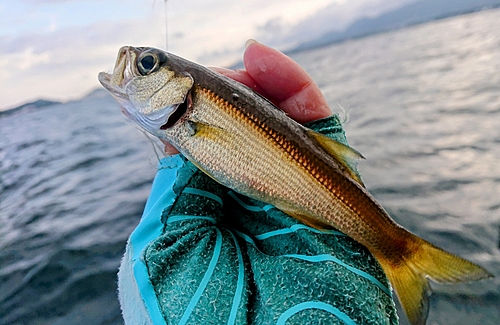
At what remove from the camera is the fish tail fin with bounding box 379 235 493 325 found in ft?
5.61

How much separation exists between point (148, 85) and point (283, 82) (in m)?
0.97

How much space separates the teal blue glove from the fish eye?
687mm

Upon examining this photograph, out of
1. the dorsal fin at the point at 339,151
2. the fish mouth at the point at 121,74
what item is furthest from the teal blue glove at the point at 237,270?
the fish mouth at the point at 121,74

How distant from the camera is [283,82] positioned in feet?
8.46

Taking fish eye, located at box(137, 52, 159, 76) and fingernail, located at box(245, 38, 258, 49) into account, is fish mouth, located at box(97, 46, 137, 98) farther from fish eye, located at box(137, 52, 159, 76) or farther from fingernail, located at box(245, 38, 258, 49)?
fingernail, located at box(245, 38, 258, 49)

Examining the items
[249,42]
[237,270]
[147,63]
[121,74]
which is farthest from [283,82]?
[237,270]

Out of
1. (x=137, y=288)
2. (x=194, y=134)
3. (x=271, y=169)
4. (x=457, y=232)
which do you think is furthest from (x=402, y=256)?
(x=457, y=232)

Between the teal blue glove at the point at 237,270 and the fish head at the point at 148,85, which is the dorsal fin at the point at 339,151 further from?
the fish head at the point at 148,85

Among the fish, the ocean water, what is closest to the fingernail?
the fish

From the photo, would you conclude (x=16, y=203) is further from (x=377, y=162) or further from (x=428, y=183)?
(x=428, y=183)

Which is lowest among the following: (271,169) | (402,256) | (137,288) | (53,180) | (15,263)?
(53,180)

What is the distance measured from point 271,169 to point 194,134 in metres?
0.47

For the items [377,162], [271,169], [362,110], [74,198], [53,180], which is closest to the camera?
[271,169]

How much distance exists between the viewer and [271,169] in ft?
6.35
